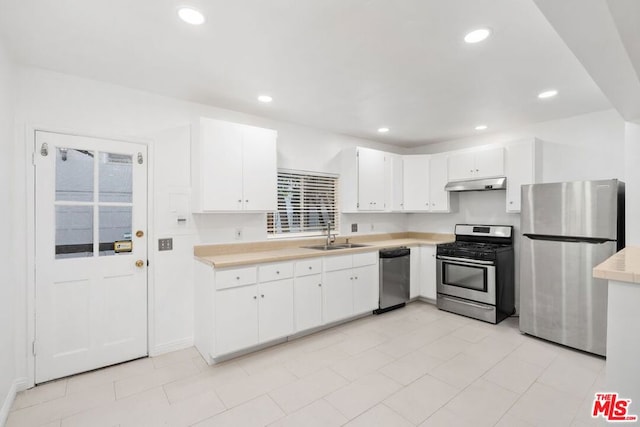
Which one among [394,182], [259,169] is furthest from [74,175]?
[394,182]

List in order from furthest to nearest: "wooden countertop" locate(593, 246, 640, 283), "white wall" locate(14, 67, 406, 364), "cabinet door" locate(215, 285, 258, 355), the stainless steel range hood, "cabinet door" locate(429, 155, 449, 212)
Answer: "cabinet door" locate(429, 155, 449, 212)
the stainless steel range hood
"cabinet door" locate(215, 285, 258, 355)
"white wall" locate(14, 67, 406, 364)
"wooden countertop" locate(593, 246, 640, 283)

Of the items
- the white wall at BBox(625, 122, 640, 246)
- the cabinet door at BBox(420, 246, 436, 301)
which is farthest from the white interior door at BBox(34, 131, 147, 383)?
the white wall at BBox(625, 122, 640, 246)

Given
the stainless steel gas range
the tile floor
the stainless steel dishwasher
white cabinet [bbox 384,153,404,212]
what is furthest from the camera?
white cabinet [bbox 384,153,404,212]

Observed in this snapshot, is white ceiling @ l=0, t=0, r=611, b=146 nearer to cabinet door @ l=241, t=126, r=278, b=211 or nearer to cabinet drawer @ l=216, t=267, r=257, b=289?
cabinet door @ l=241, t=126, r=278, b=211

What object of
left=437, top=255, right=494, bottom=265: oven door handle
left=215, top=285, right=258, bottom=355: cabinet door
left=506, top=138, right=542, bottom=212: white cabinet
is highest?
left=506, top=138, right=542, bottom=212: white cabinet

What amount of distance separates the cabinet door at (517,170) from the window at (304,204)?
229cm

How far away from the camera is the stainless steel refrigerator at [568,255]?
9.37 ft

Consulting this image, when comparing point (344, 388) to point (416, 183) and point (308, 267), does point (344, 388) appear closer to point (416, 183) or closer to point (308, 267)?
point (308, 267)

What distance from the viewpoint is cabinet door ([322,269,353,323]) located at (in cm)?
346

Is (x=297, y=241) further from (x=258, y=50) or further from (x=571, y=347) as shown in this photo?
(x=571, y=347)

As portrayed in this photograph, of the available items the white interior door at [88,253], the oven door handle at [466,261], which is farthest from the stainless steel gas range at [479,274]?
the white interior door at [88,253]

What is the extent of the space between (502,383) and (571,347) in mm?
1259

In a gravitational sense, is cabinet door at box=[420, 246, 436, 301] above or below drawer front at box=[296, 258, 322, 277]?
below

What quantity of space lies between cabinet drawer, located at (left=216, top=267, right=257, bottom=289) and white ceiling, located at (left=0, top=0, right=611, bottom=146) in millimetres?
1714
